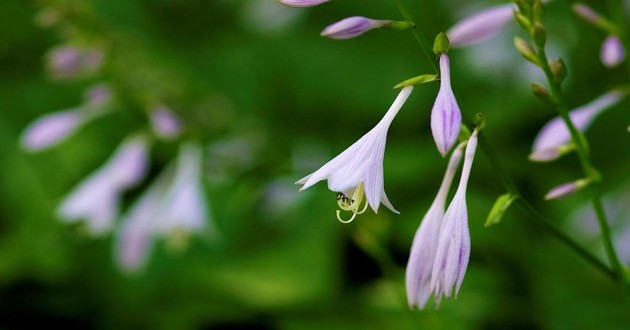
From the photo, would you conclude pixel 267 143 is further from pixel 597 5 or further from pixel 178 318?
pixel 597 5

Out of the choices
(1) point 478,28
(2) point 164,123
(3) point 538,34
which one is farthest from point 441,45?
(2) point 164,123

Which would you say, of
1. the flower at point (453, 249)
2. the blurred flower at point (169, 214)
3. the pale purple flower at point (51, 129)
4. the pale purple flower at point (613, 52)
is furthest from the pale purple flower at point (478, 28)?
the pale purple flower at point (51, 129)

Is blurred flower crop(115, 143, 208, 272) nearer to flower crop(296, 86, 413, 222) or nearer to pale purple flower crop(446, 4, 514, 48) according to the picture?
pale purple flower crop(446, 4, 514, 48)

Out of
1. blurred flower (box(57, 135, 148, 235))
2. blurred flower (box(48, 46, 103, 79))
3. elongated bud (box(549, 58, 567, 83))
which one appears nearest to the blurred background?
blurred flower (box(48, 46, 103, 79))

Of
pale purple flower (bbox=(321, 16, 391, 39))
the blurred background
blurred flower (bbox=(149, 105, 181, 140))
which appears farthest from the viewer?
blurred flower (bbox=(149, 105, 181, 140))

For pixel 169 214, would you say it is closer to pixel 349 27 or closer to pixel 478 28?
pixel 478 28
